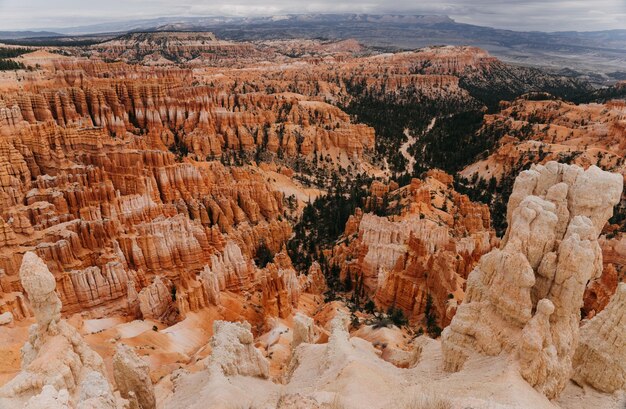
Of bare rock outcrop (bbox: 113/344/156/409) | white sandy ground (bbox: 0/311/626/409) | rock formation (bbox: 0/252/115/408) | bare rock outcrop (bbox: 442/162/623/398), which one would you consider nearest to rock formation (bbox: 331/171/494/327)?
white sandy ground (bbox: 0/311/626/409)

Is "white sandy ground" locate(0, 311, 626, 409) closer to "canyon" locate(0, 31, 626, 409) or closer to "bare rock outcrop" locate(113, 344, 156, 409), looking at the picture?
"canyon" locate(0, 31, 626, 409)

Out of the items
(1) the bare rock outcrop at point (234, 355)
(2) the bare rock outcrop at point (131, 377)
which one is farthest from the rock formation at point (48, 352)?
(1) the bare rock outcrop at point (234, 355)

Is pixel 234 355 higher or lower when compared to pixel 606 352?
lower

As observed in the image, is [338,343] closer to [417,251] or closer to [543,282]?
[543,282]

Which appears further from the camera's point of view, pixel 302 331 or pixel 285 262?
pixel 285 262

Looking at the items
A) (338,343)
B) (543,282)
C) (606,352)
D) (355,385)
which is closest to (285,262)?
(338,343)

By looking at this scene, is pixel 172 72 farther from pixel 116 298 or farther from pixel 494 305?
pixel 494 305
